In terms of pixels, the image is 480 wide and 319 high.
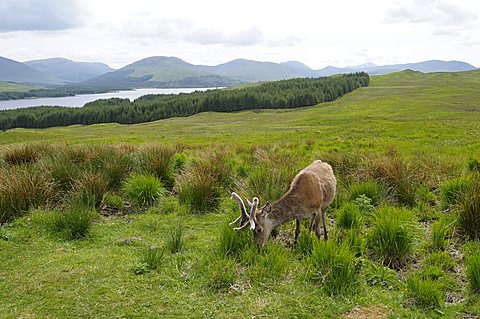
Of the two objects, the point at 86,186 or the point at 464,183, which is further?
the point at 86,186

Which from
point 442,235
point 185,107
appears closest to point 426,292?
point 442,235

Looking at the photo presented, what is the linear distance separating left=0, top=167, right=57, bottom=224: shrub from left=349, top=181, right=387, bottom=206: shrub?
7.17 meters

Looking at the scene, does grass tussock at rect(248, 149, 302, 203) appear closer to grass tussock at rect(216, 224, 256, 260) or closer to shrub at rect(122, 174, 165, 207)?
grass tussock at rect(216, 224, 256, 260)

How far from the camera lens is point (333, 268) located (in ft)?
18.3

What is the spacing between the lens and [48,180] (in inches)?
373

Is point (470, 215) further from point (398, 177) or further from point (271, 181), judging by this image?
point (271, 181)

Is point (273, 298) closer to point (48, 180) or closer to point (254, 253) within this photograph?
point (254, 253)

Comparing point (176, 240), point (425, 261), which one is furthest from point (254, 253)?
point (425, 261)

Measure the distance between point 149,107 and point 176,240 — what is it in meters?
117

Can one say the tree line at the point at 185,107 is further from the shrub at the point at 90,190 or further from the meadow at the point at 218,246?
the shrub at the point at 90,190

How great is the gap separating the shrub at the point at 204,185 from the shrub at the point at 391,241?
404cm

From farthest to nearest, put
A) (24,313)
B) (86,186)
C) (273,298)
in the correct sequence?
(86,186), (273,298), (24,313)

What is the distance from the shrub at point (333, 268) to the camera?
540 centimetres

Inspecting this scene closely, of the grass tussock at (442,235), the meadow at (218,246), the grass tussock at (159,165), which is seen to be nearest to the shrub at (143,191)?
the meadow at (218,246)
